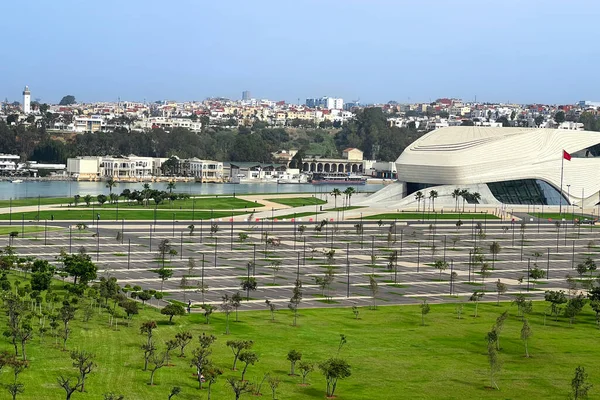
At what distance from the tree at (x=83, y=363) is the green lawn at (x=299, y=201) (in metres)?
76.8

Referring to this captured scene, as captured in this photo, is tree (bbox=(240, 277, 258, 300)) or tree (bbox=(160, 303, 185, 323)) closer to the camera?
tree (bbox=(160, 303, 185, 323))

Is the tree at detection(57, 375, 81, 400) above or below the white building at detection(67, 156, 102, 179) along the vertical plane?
below

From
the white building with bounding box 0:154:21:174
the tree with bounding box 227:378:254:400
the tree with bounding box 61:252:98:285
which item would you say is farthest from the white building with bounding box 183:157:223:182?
the tree with bounding box 227:378:254:400

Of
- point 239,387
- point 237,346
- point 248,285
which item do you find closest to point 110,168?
point 248,285

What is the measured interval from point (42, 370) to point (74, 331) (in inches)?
225

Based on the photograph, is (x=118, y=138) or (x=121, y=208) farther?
(x=118, y=138)

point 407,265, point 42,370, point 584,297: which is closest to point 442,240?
point 407,265

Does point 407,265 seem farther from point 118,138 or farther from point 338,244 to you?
point 118,138

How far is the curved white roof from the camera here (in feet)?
369

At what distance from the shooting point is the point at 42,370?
32.8 m

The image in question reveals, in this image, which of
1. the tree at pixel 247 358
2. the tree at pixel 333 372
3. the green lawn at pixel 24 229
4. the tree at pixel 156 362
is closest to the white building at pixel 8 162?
the green lawn at pixel 24 229

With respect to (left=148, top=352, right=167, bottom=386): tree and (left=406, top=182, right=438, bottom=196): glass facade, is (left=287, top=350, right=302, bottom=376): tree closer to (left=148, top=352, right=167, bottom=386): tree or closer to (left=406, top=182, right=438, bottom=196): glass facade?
(left=148, top=352, right=167, bottom=386): tree

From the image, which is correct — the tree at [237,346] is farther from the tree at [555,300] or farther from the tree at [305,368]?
the tree at [555,300]

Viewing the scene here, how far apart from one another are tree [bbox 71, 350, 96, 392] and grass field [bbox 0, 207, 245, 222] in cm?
4989
